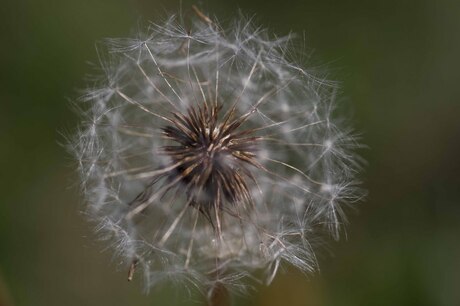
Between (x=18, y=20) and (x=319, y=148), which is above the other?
(x=18, y=20)

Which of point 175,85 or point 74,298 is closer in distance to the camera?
A: point 175,85

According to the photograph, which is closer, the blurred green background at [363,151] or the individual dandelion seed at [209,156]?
the individual dandelion seed at [209,156]

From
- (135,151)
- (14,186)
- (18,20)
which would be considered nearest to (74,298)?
(14,186)

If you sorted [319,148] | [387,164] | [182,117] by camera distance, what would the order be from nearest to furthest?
[182,117], [319,148], [387,164]

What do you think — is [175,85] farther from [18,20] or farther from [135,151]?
[18,20]

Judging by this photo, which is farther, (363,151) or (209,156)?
(363,151)
